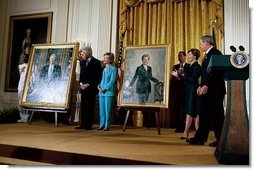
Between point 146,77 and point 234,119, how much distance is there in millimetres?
1880

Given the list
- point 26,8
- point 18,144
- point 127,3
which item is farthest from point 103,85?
point 26,8

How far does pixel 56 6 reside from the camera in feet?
18.6

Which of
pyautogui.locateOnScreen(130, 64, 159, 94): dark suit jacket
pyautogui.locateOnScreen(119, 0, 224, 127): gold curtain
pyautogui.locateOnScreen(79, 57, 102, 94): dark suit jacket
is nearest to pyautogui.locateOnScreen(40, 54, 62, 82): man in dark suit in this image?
pyautogui.locateOnScreen(79, 57, 102, 94): dark suit jacket

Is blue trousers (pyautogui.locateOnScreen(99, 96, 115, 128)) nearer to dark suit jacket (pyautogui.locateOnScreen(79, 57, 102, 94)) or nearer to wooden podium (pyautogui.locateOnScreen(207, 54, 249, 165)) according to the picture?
dark suit jacket (pyautogui.locateOnScreen(79, 57, 102, 94))

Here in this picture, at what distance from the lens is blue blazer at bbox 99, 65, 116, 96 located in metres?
3.88

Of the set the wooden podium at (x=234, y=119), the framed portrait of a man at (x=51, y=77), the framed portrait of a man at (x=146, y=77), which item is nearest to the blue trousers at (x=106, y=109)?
the framed portrait of a man at (x=146, y=77)

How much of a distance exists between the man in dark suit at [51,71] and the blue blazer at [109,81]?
84 centimetres

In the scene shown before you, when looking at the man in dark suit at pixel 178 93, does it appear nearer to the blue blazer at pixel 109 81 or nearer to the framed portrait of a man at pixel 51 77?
the blue blazer at pixel 109 81

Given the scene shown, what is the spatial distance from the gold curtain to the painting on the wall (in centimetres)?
171

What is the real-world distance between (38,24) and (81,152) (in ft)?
14.0

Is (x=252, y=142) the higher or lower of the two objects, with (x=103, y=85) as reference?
lower

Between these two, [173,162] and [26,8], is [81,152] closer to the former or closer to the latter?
[173,162]

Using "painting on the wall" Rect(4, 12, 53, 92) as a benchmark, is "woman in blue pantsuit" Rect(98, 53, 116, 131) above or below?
below

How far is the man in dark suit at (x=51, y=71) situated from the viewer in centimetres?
431
